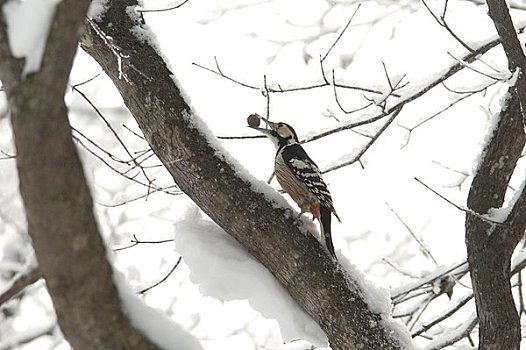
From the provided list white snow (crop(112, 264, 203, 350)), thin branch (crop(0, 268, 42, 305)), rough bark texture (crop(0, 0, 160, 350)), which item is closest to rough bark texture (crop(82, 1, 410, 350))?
white snow (crop(112, 264, 203, 350))

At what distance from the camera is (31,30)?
4.65ft

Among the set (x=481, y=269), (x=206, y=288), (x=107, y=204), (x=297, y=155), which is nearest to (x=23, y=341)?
(x=107, y=204)

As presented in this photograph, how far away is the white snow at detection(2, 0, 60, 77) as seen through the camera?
1.41m

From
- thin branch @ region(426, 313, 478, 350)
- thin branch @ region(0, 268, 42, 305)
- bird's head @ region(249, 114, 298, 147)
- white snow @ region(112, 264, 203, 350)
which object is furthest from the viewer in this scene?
bird's head @ region(249, 114, 298, 147)

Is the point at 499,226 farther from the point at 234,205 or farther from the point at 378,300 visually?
the point at 234,205

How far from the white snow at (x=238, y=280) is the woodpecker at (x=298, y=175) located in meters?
0.68

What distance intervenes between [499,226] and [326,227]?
878mm

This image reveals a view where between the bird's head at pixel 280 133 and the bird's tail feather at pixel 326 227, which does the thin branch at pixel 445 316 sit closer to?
the bird's tail feather at pixel 326 227

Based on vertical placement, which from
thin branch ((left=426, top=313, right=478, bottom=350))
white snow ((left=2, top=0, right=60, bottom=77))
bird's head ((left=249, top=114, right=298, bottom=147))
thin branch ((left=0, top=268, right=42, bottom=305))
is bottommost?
thin branch ((left=0, top=268, right=42, bottom=305))

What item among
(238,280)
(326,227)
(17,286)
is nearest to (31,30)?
(17,286)

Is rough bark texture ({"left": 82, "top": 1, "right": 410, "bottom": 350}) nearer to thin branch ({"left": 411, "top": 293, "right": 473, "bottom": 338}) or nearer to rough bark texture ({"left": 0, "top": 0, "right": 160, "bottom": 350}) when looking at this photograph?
thin branch ({"left": 411, "top": 293, "right": 473, "bottom": 338})

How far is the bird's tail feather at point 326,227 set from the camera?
2.97m

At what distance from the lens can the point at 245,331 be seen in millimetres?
11609

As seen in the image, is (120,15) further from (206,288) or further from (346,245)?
(346,245)
